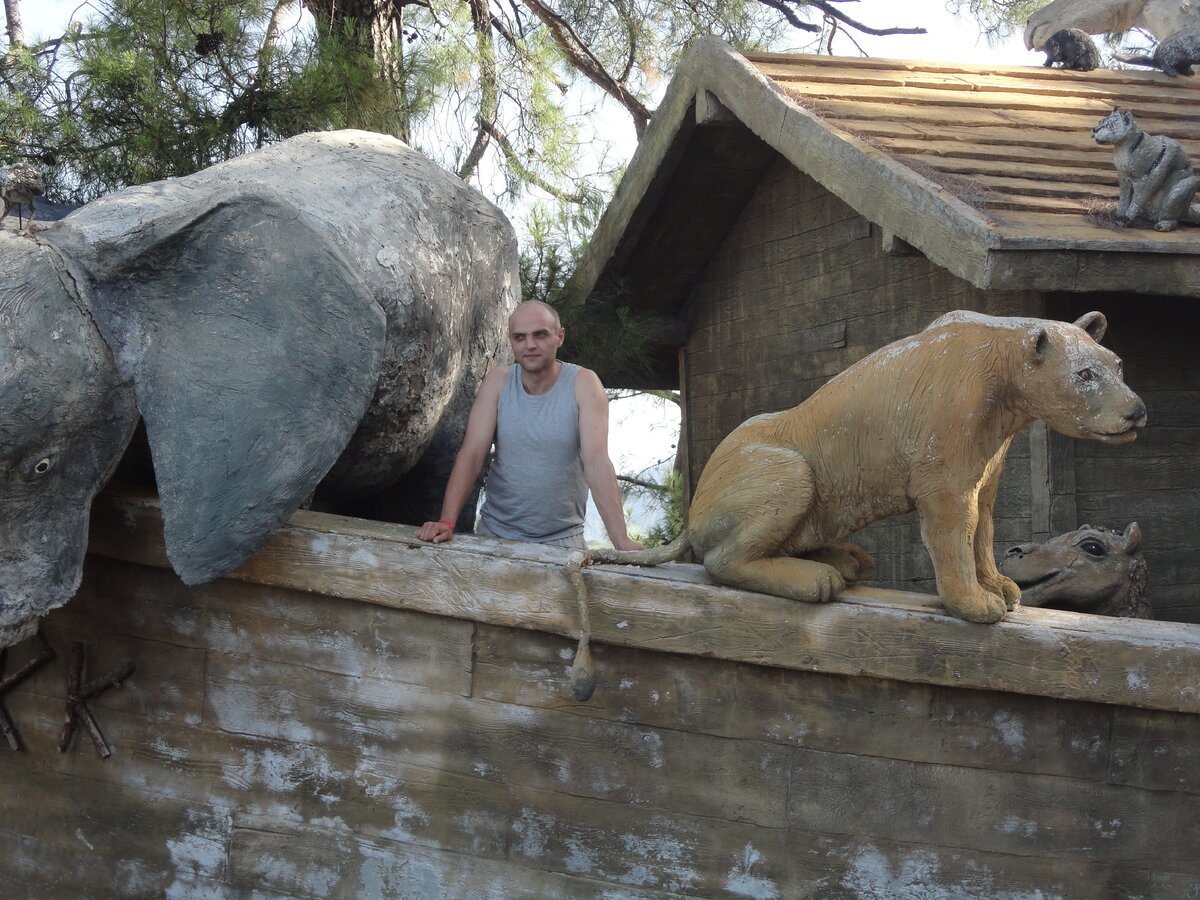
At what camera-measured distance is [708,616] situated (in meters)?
2.90

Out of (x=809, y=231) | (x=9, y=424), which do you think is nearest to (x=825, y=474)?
(x=9, y=424)

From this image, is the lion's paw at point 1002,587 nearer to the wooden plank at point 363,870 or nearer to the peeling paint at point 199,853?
the wooden plank at point 363,870

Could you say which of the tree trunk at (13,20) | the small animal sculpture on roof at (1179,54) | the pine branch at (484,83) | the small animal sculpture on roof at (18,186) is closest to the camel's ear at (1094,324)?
the small animal sculpture on roof at (18,186)

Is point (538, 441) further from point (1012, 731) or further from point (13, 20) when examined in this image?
point (13, 20)

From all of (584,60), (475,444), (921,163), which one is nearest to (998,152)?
(921,163)

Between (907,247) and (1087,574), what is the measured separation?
1.23 meters

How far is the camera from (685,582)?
9.70 feet

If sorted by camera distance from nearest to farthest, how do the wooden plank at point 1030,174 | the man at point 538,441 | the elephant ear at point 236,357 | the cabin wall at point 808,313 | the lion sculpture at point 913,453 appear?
the lion sculpture at point 913,453, the elephant ear at point 236,357, the man at point 538,441, the wooden plank at point 1030,174, the cabin wall at point 808,313

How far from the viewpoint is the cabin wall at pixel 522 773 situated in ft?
9.18

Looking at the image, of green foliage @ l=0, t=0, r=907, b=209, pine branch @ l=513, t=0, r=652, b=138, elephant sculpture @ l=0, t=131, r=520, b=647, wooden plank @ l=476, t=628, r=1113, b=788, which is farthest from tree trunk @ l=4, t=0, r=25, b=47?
wooden plank @ l=476, t=628, r=1113, b=788

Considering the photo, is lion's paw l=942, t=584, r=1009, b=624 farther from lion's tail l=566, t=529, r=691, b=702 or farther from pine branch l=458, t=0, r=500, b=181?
pine branch l=458, t=0, r=500, b=181

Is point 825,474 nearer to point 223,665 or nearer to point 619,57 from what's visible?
point 223,665

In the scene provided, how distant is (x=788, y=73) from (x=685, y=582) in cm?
281

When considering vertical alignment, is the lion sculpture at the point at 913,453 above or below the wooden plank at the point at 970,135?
below
